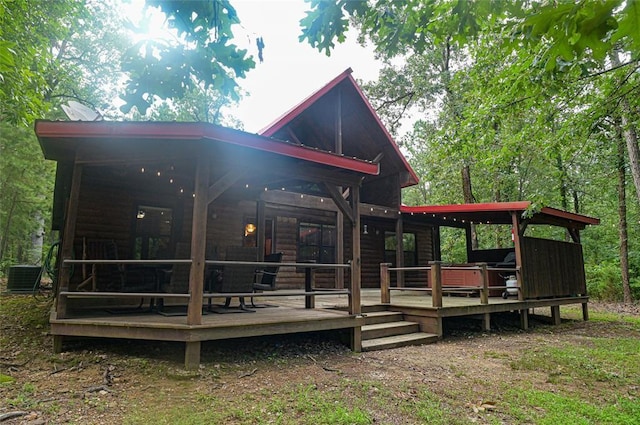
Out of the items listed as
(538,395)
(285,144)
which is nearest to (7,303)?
(285,144)

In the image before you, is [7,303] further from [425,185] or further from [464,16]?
[425,185]

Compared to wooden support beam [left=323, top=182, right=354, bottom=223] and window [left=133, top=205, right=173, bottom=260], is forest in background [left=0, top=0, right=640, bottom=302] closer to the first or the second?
wooden support beam [left=323, top=182, right=354, bottom=223]

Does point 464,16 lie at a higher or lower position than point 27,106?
lower

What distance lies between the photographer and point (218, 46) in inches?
103

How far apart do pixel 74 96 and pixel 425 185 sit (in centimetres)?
2529

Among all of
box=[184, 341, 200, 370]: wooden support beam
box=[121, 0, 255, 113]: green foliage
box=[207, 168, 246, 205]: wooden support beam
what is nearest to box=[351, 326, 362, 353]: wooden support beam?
box=[184, 341, 200, 370]: wooden support beam

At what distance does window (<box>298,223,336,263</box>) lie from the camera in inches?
455

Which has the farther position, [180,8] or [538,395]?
[538,395]

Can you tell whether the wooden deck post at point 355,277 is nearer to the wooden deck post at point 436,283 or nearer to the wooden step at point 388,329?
the wooden step at point 388,329

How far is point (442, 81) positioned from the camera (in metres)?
18.5

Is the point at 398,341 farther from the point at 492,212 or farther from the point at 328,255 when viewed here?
the point at 328,255

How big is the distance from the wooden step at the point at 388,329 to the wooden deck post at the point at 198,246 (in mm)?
3024

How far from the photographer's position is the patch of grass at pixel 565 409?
3631mm

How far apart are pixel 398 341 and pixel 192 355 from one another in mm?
3467
